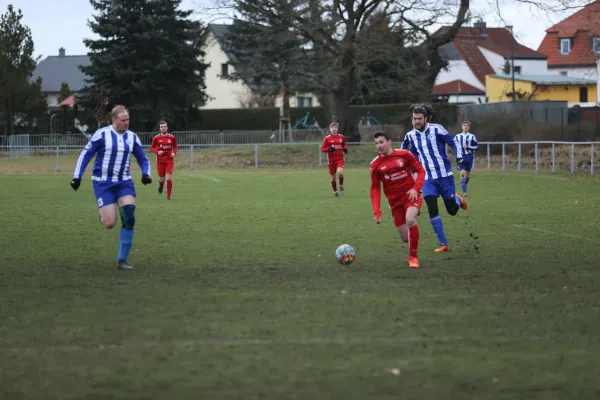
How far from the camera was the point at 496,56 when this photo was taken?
306 feet

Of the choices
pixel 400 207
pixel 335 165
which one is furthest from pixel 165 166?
pixel 400 207

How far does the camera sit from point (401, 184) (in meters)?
10.9

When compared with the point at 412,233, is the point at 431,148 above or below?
above

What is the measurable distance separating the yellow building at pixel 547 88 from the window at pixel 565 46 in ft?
53.5

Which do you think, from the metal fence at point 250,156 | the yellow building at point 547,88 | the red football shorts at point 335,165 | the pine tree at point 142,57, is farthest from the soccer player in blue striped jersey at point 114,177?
the yellow building at point 547,88

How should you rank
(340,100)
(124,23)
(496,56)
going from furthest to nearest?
(496,56), (124,23), (340,100)

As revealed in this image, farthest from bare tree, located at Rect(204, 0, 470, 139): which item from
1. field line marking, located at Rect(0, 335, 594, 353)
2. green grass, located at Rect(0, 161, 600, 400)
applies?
field line marking, located at Rect(0, 335, 594, 353)

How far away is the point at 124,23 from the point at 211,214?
3763 cm

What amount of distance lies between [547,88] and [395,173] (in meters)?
60.8

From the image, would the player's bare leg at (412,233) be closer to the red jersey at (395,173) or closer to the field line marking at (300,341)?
the red jersey at (395,173)

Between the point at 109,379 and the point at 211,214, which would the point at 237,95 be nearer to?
the point at 211,214

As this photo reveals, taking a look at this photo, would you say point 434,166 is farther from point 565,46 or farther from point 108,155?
point 565,46

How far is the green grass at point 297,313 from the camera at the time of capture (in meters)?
5.59

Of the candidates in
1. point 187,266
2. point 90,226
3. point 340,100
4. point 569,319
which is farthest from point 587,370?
point 340,100
